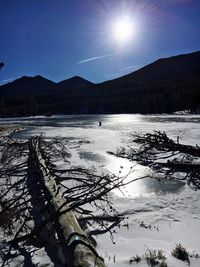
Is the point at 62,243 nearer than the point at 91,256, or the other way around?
the point at 91,256

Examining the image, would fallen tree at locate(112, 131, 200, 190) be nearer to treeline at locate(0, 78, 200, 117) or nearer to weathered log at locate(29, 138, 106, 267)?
weathered log at locate(29, 138, 106, 267)

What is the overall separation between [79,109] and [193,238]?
6990 inches

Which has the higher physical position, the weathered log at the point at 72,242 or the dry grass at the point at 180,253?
the weathered log at the point at 72,242

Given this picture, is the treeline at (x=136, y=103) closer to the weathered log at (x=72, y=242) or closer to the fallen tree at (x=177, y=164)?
the fallen tree at (x=177, y=164)

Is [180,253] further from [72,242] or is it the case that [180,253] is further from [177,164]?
[177,164]

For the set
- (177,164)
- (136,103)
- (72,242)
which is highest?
(136,103)

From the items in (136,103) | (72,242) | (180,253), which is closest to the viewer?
(72,242)

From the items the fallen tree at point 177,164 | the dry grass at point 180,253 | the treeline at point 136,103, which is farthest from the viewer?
the treeline at point 136,103

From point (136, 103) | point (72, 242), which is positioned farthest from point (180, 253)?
point (136, 103)

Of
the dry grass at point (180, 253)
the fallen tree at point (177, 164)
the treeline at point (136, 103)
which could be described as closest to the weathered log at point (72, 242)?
the dry grass at point (180, 253)

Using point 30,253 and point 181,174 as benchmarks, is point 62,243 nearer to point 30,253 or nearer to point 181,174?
point 30,253

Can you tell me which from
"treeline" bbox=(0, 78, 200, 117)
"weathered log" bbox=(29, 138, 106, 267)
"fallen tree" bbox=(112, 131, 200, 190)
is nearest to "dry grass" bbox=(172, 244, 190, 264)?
"weathered log" bbox=(29, 138, 106, 267)

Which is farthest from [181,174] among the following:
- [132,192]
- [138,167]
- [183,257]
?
[183,257]

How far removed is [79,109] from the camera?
595 feet
